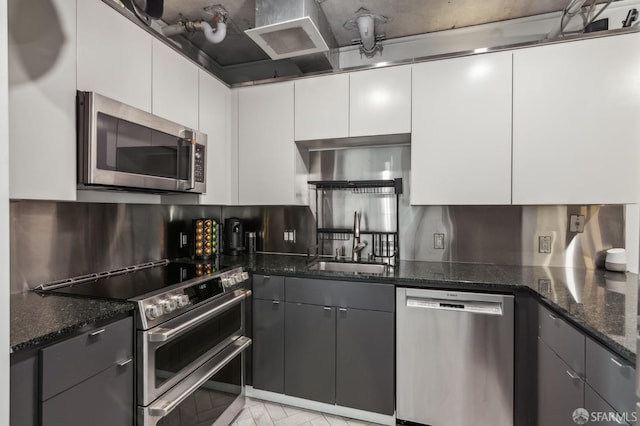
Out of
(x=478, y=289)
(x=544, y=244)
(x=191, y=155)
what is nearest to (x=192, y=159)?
(x=191, y=155)

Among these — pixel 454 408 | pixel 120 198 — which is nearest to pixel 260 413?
pixel 454 408

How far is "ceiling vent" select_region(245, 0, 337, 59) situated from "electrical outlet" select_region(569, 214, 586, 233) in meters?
2.06

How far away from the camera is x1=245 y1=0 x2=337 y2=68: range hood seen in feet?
6.05

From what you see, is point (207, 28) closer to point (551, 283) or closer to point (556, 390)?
point (551, 283)

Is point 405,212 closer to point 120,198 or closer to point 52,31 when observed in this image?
point 120,198

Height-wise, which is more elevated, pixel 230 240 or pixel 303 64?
pixel 303 64

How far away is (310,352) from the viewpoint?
6.50ft

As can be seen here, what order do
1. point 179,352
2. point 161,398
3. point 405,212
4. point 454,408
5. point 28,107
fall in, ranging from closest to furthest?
point 28,107 → point 161,398 → point 179,352 → point 454,408 → point 405,212

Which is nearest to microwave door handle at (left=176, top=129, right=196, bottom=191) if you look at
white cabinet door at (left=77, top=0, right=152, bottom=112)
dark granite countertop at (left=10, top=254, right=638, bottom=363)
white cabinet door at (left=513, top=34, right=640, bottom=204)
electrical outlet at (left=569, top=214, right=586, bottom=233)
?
white cabinet door at (left=77, top=0, right=152, bottom=112)

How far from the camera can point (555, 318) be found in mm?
1383

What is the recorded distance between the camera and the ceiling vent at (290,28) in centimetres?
184

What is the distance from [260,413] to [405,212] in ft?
5.74

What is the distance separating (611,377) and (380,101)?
6.03 ft

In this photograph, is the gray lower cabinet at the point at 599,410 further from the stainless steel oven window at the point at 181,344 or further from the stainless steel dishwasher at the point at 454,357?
the stainless steel oven window at the point at 181,344
